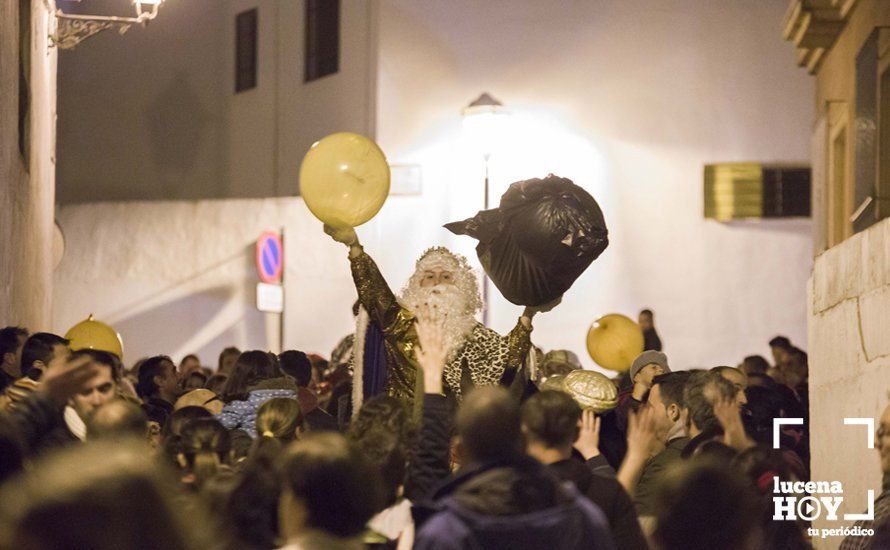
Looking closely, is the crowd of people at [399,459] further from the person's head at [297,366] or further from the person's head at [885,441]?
the person's head at [297,366]

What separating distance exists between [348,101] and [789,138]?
5661 mm

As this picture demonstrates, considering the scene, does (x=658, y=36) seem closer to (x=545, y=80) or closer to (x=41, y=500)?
(x=545, y=80)

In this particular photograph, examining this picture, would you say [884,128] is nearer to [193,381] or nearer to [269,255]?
[193,381]

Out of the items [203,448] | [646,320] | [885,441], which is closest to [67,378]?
[203,448]

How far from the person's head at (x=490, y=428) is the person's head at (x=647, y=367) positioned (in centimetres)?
477

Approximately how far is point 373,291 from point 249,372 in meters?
1.30

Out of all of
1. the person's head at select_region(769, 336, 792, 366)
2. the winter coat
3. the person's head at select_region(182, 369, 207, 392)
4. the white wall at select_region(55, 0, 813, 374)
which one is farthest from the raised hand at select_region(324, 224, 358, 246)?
the white wall at select_region(55, 0, 813, 374)

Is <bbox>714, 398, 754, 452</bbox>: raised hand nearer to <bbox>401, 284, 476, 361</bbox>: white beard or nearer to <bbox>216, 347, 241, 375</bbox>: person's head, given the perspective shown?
<bbox>401, 284, 476, 361</bbox>: white beard

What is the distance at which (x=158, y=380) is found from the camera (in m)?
10.7

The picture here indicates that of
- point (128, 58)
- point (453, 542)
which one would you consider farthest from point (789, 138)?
point (453, 542)

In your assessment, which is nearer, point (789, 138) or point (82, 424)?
point (82, 424)

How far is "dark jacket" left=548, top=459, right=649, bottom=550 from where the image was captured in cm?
539

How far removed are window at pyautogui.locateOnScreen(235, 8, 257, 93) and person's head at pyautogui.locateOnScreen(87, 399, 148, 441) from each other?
1740cm

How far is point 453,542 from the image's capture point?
4254 mm
